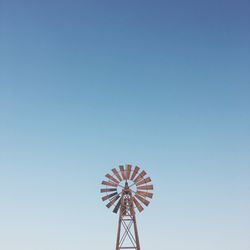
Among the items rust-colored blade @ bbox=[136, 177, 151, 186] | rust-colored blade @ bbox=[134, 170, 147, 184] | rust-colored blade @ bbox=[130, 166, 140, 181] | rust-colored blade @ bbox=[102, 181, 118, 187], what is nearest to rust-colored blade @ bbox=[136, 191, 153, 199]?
rust-colored blade @ bbox=[136, 177, 151, 186]

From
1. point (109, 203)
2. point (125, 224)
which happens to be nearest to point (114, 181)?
point (109, 203)

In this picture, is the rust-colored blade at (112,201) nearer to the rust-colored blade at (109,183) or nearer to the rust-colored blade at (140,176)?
the rust-colored blade at (109,183)

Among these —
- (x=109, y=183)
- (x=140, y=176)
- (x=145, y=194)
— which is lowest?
(x=145, y=194)

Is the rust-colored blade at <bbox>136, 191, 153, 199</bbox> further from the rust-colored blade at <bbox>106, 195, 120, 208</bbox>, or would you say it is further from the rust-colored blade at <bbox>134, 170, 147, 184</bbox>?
the rust-colored blade at <bbox>106, 195, 120, 208</bbox>

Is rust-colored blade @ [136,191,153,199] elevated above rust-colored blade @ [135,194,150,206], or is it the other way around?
rust-colored blade @ [136,191,153,199]

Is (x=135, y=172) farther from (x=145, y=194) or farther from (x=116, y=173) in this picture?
(x=145, y=194)

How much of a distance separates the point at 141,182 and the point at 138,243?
4.96 meters

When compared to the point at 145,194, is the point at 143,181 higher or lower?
higher

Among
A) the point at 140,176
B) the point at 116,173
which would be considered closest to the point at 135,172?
the point at 140,176

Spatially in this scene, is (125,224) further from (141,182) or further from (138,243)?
(141,182)

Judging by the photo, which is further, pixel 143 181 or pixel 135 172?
pixel 143 181

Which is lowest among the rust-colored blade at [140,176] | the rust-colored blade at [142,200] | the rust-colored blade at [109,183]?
the rust-colored blade at [142,200]

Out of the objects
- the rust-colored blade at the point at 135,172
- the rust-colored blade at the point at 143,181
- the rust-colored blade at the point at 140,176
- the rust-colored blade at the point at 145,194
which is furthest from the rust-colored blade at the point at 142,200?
the rust-colored blade at the point at 135,172

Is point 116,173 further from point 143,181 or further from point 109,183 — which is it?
point 143,181
